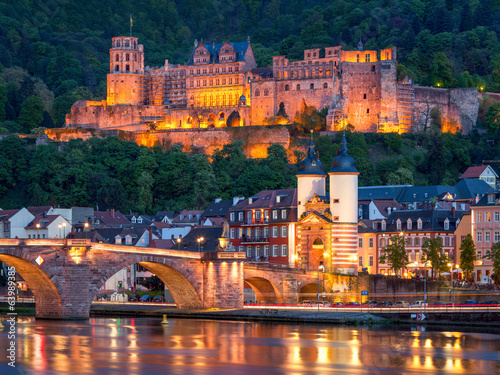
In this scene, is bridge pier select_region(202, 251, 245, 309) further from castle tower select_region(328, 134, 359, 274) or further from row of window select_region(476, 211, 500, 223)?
row of window select_region(476, 211, 500, 223)

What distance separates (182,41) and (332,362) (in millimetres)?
145689

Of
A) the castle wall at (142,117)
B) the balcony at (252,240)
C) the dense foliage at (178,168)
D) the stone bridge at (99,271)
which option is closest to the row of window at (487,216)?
the stone bridge at (99,271)

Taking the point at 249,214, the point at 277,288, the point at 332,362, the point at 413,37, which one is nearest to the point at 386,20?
the point at 413,37

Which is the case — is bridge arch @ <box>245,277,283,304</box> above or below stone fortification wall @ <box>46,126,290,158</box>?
below

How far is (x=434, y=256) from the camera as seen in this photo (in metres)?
71.6

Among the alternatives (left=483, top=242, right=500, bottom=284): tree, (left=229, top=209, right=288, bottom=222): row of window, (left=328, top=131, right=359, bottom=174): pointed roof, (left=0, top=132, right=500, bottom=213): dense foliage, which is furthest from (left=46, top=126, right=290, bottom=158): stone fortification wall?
(left=483, top=242, right=500, bottom=284): tree

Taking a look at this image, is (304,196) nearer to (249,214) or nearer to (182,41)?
(249,214)

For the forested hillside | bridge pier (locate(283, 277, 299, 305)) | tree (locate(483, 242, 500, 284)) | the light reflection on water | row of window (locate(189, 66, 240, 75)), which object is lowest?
the light reflection on water

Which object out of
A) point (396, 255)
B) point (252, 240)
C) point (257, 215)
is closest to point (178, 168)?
point (257, 215)

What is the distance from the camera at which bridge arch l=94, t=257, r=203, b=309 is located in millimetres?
60062

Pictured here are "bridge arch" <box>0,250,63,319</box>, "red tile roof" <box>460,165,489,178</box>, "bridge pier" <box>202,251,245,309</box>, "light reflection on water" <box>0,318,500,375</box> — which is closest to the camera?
"light reflection on water" <box>0,318,500,375</box>

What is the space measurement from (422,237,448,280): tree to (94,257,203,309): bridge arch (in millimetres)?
16518

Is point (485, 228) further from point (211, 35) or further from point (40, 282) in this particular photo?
point (211, 35)

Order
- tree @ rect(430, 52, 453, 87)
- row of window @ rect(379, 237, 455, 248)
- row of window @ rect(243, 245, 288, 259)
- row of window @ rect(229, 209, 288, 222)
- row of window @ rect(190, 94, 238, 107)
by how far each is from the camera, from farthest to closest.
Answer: tree @ rect(430, 52, 453, 87) < row of window @ rect(190, 94, 238, 107) < row of window @ rect(229, 209, 288, 222) < row of window @ rect(379, 237, 455, 248) < row of window @ rect(243, 245, 288, 259)
